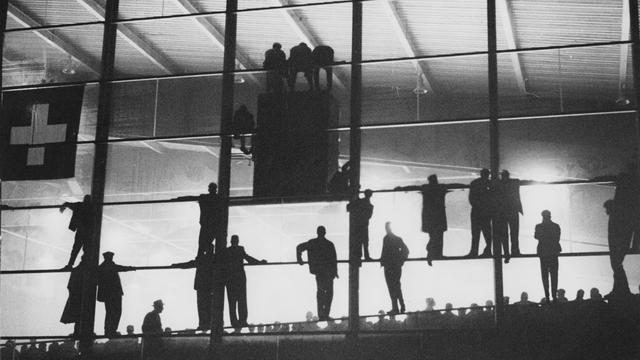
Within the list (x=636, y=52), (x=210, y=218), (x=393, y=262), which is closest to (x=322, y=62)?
(x=210, y=218)

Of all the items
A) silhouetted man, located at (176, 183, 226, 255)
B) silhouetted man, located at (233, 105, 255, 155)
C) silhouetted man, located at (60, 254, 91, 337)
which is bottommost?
silhouetted man, located at (60, 254, 91, 337)

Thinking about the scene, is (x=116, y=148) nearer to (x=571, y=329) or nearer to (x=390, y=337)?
(x=390, y=337)

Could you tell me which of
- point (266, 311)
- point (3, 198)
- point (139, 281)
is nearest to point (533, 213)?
point (266, 311)

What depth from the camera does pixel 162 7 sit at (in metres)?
19.9

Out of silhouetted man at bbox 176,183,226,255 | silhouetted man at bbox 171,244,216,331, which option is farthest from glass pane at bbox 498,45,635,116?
silhouetted man at bbox 171,244,216,331

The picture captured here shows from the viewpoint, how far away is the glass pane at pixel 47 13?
66.3 feet

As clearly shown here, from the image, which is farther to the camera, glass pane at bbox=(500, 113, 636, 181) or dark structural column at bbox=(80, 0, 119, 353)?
dark structural column at bbox=(80, 0, 119, 353)

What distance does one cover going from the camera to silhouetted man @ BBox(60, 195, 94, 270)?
59.9ft

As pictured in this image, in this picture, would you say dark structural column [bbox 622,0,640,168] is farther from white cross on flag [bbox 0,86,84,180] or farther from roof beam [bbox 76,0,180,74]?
white cross on flag [bbox 0,86,84,180]

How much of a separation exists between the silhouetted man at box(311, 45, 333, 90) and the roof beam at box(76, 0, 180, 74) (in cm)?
346

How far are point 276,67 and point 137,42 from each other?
356cm

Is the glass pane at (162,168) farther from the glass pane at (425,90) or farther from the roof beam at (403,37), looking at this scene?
the roof beam at (403,37)

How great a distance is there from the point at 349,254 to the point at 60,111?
7.06 metres

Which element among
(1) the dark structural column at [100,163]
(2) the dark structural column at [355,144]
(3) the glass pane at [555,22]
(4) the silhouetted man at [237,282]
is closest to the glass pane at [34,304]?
(1) the dark structural column at [100,163]
